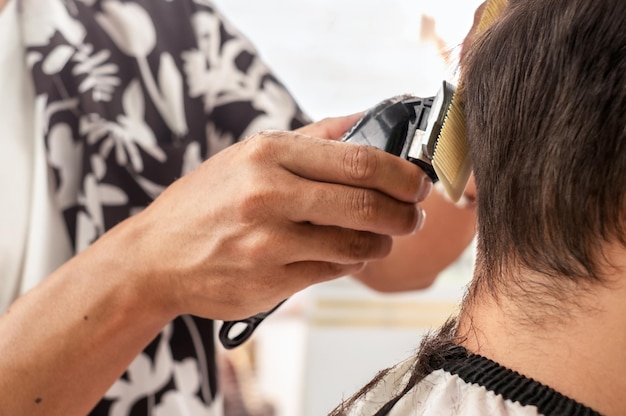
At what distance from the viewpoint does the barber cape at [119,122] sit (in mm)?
1052

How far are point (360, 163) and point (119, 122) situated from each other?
53 cm

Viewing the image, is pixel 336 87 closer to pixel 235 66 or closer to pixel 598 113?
pixel 235 66

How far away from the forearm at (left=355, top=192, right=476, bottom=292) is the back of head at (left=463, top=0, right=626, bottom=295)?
0.44 metres

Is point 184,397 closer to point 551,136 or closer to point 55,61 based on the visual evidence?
point 55,61

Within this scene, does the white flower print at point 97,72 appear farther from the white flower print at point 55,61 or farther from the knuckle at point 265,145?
the knuckle at point 265,145

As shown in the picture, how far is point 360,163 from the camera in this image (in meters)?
0.67

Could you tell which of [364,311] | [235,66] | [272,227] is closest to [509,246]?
[272,227]

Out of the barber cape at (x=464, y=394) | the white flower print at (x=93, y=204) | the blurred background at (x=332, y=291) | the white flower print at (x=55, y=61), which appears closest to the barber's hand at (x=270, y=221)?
the barber cape at (x=464, y=394)

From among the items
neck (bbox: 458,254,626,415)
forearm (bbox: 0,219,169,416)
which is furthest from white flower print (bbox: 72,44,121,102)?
neck (bbox: 458,254,626,415)

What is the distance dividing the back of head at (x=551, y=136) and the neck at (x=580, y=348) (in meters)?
0.02

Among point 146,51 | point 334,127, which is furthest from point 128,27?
point 334,127

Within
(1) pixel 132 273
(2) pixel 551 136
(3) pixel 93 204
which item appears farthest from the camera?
(3) pixel 93 204

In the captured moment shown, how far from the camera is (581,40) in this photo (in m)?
0.58

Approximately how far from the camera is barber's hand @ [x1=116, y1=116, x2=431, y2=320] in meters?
0.69
